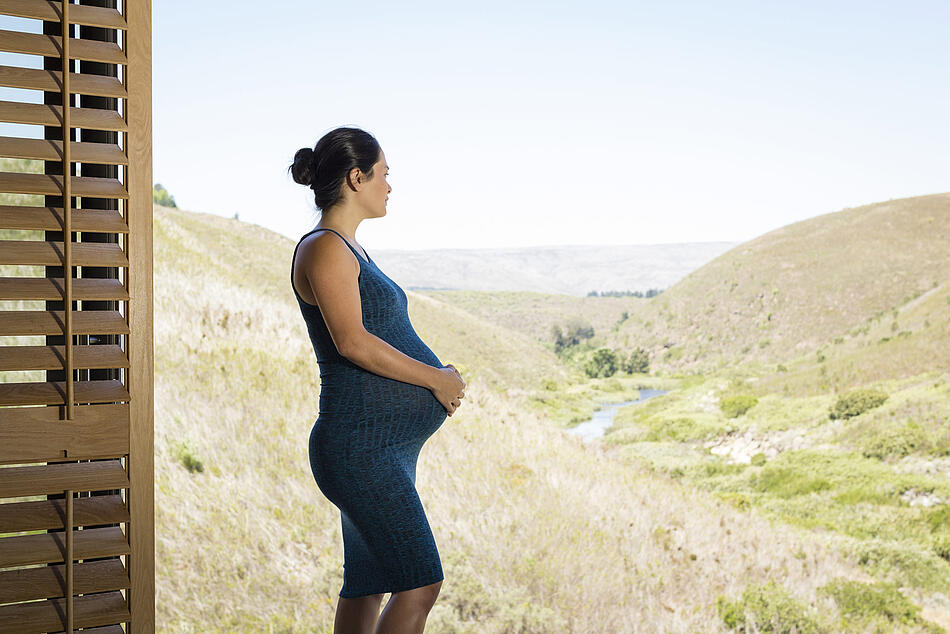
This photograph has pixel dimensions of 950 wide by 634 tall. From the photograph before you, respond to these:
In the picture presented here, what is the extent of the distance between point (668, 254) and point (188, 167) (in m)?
82.2

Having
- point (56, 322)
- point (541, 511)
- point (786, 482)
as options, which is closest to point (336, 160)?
point (56, 322)

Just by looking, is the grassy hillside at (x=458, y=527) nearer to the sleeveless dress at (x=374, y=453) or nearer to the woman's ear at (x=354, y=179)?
the sleeveless dress at (x=374, y=453)

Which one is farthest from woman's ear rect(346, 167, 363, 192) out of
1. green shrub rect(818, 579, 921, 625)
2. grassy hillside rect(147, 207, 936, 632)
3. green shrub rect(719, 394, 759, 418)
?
green shrub rect(719, 394, 759, 418)

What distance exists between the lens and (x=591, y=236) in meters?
117

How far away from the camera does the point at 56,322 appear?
122cm

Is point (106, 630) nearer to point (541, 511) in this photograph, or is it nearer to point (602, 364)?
point (541, 511)

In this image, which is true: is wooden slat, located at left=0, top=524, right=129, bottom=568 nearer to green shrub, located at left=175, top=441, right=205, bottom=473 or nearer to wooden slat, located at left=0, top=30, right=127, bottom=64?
wooden slat, located at left=0, top=30, right=127, bottom=64

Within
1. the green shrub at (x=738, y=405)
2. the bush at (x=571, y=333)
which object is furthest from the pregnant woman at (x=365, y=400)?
the bush at (x=571, y=333)

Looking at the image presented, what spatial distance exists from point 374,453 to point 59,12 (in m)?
0.93

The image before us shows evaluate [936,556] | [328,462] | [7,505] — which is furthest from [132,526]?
[936,556]

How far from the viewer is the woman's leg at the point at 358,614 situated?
4.40 feet

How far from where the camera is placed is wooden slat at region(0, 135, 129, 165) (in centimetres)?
120

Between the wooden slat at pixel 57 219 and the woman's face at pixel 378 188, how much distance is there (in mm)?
437

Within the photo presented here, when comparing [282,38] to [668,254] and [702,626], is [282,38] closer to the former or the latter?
[702,626]
